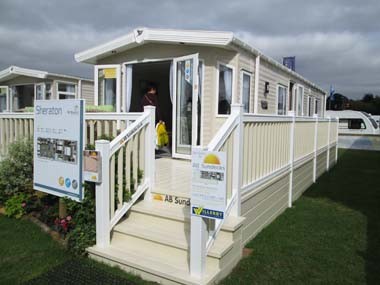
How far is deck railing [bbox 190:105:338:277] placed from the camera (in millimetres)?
2578

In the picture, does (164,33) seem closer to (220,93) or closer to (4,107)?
(220,93)

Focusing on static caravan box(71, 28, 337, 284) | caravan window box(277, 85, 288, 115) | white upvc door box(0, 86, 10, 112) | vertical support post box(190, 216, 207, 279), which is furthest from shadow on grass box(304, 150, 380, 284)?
white upvc door box(0, 86, 10, 112)

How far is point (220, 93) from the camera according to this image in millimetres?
6160

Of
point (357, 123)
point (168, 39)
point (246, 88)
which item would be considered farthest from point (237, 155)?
point (357, 123)

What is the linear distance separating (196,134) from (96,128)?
6.54 ft

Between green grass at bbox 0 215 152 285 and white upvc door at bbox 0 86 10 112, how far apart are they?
12762mm

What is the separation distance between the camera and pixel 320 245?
354 cm

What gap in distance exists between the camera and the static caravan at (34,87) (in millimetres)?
12789

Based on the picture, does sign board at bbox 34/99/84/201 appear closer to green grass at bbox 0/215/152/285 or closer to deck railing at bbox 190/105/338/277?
green grass at bbox 0/215/152/285

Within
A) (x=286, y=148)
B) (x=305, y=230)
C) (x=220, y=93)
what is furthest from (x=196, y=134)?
(x=305, y=230)

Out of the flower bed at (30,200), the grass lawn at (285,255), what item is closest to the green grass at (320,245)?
the grass lawn at (285,255)

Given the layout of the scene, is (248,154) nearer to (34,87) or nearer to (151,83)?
(151,83)

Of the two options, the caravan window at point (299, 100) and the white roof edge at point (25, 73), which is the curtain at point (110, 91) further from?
the caravan window at point (299, 100)

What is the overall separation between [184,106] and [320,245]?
11.2ft
